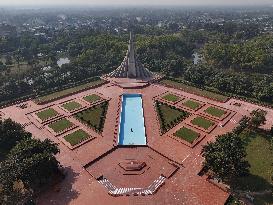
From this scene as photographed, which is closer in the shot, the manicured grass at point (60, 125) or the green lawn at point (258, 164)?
the green lawn at point (258, 164)

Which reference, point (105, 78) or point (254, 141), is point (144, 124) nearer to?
point (254, 141)

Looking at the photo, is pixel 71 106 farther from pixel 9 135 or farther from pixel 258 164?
pixel 258 164

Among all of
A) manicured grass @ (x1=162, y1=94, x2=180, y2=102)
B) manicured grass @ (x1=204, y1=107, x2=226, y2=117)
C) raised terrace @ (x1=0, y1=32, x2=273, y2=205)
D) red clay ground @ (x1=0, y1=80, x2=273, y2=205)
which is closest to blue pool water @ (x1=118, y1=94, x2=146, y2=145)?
raised terrace @ (x1=0, y1=32, x2=273, y2=205)

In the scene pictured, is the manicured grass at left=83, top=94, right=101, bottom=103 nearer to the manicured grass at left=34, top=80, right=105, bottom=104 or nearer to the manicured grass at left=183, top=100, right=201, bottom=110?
the manicured grass at left=34, top=80, right=105, bottom=104

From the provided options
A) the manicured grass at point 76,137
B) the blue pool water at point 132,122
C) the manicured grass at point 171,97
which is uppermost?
the manicured grass at point 171,97

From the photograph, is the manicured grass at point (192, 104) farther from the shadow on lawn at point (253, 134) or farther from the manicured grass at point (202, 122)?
the shadow on lawn at point (253, 134)

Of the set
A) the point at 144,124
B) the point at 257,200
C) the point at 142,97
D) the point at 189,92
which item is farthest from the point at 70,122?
the point at 257,200

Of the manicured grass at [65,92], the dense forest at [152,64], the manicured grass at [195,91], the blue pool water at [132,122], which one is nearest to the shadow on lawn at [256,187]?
the blue pool water at [132,122]

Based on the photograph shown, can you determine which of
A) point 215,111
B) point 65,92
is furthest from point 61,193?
point 65,92
